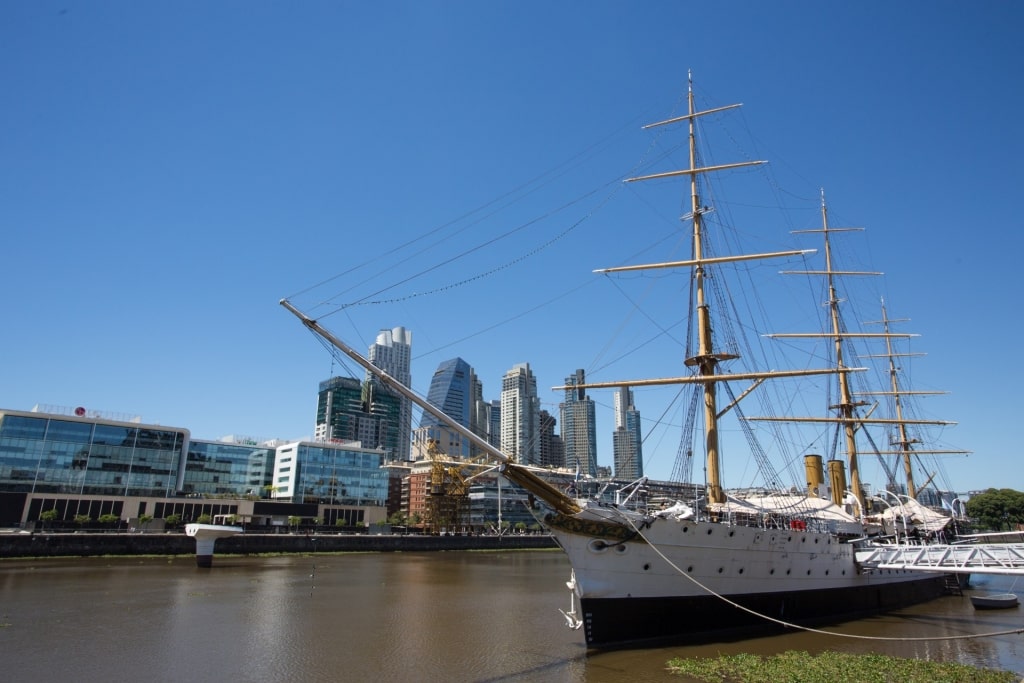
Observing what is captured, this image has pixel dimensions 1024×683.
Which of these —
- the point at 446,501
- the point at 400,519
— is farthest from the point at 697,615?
the point at 400,519

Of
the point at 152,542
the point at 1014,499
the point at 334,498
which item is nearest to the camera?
the point at 152,542

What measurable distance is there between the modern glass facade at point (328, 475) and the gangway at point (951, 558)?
319 ft

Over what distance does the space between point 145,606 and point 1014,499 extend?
12546 centimetres

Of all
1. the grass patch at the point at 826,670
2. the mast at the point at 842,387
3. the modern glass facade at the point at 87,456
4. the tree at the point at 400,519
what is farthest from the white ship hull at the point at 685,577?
the tree at the point at 400,519

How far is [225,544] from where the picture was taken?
232ft

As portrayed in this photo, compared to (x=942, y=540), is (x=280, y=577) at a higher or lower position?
lower

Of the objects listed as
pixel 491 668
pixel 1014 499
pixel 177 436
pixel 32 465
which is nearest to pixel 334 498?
pixel 177 436

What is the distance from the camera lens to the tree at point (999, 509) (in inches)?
4043

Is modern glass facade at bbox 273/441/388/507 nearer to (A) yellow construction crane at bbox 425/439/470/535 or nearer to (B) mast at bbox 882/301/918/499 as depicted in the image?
(A) yellow construction crane at bbox 425/439/470/535

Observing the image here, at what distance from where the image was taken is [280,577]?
4856 centimetres

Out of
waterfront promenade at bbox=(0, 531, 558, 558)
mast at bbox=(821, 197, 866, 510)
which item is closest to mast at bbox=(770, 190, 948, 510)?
mast at bbox=(821, 197, 866, 510)

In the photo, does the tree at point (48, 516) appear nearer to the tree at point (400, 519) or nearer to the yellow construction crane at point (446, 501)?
the yellow construction crane at point (446, 501)

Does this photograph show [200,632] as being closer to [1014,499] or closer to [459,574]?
[459,574]

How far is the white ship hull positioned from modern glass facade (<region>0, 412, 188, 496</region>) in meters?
86.9
